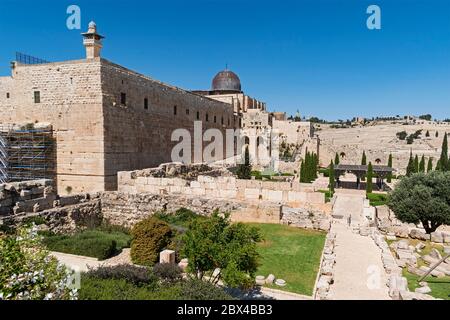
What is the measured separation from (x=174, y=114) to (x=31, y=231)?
1880 cm

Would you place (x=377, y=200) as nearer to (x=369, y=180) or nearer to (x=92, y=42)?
(x=369, y=180)

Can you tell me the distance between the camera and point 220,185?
50.0 ft

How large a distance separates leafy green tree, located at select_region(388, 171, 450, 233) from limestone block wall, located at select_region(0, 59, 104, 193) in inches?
574

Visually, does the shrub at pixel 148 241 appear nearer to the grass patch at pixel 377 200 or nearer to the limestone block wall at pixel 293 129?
the grass patch at pixel 377 200

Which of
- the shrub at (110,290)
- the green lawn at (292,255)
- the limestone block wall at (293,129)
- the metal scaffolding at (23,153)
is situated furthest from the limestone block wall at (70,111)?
the limestone block wall at (293,129)

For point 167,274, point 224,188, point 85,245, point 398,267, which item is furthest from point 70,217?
point 398,267

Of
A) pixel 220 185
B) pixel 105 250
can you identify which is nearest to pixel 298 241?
pixel 220 185

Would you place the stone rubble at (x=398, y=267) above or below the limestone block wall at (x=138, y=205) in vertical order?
below

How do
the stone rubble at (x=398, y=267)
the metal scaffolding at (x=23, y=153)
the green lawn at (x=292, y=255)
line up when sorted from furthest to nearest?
the metal scaffolding at (x=23, y=153) < the green lawn at (x=292, y=255) < the stone rubble at (x=398, y=267)

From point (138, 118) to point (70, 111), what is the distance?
377 centimetres

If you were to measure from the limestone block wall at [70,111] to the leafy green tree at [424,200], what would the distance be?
14589 millimetres

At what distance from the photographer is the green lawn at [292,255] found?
814cm

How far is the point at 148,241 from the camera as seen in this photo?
31.1 ft
